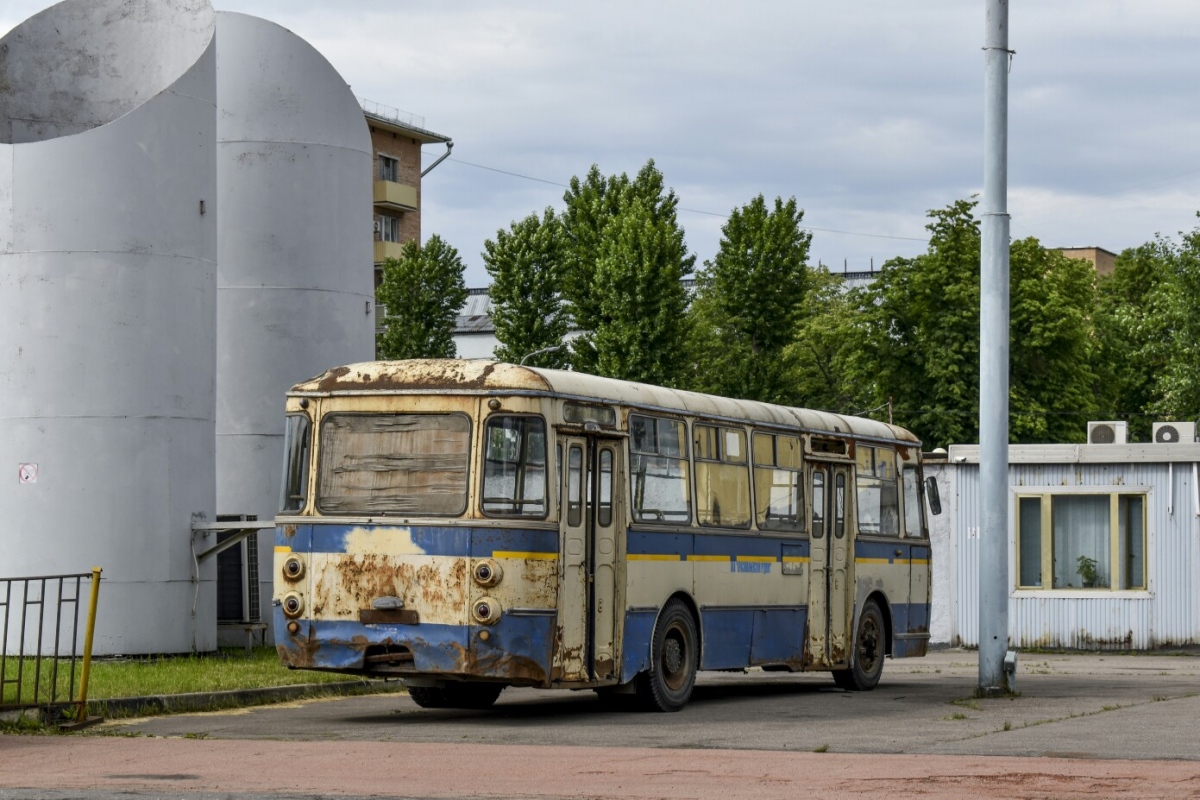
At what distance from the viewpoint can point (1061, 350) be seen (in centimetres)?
6153

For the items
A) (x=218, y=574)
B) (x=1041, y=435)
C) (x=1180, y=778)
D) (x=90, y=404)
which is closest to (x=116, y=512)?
(x=90, y=404)

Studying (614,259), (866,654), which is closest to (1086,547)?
(866,654)

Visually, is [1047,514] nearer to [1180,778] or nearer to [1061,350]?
[1180,778]

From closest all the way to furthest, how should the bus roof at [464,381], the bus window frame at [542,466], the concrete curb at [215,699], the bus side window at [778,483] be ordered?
the bus window frame at [542,466], the bus roof at [464,381], the concrete curb at [215,699], the bus side window at [778,483]

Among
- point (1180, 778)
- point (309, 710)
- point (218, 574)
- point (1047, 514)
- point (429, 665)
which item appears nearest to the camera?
point (1180, 778)

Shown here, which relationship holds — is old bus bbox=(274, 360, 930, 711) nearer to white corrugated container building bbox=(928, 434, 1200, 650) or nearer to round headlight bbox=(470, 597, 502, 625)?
round headlight bbox=(470, 597, 502, 625)

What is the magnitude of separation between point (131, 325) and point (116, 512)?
218 cm

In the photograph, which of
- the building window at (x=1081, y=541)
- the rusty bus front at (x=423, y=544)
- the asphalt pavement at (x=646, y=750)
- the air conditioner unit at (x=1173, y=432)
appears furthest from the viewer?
the air conditioner unit at (x=1173, y=432)

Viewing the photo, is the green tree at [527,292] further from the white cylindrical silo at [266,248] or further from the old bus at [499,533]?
the old bus at [499,533]

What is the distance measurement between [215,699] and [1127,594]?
18395 millimetres

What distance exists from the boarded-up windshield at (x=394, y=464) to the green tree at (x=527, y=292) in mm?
46311

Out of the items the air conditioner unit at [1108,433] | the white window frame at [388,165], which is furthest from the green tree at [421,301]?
the air conditioner unit at [1108,433]

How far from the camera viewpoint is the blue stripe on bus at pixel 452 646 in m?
15.4

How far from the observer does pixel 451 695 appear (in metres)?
17.8
